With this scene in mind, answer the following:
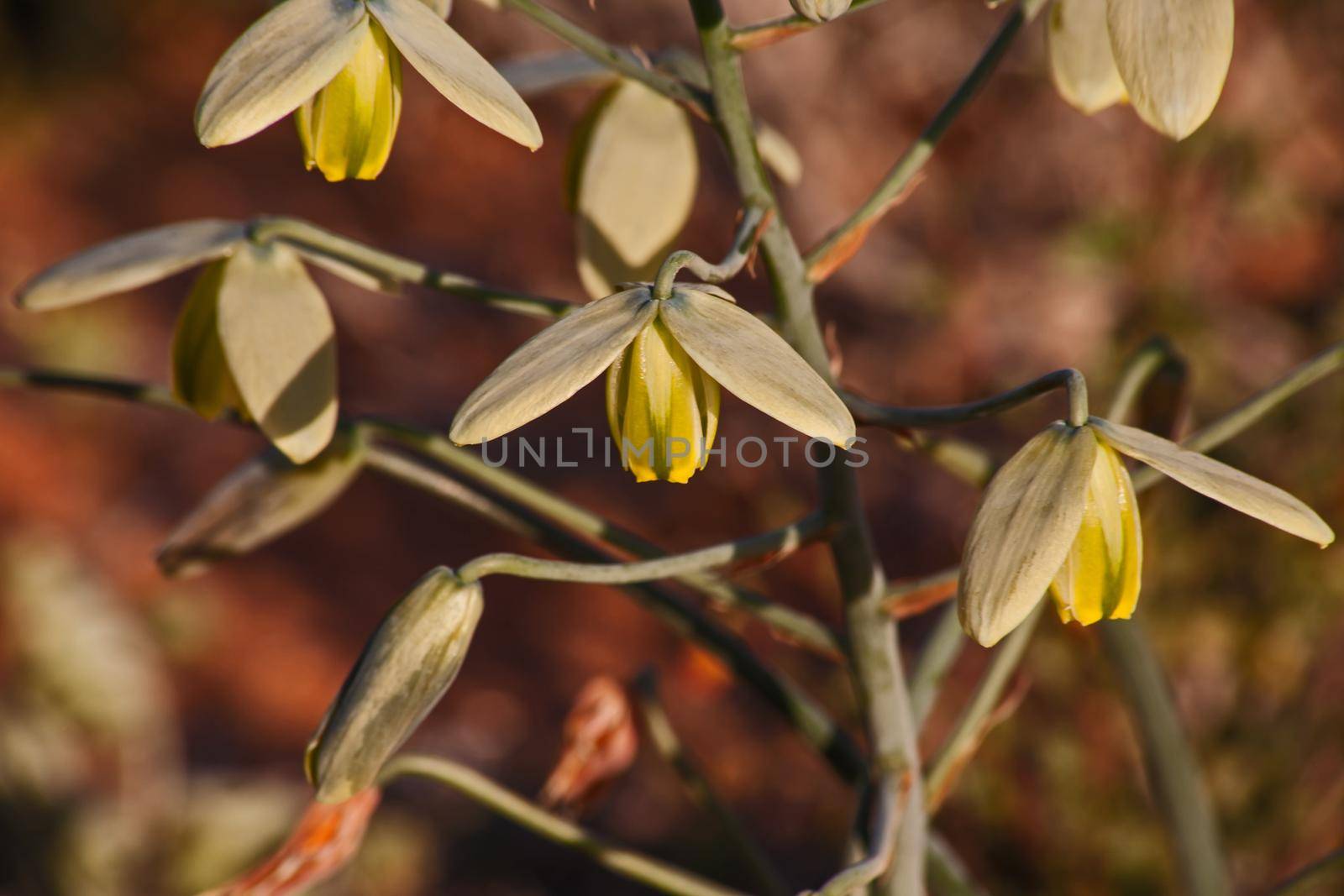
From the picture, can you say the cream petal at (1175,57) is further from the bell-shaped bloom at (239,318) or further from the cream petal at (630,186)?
the bell-shaped bloom at (239,318)

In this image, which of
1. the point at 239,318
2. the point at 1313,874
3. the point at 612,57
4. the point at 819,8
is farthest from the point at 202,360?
the point at 1313,874

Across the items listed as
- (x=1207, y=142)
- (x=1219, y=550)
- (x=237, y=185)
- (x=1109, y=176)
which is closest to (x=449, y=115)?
(x=237, y=185)

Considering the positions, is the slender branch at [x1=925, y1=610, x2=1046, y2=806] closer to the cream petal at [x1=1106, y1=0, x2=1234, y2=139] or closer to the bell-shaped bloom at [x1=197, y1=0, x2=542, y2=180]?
the cream petal at [x1=1106, y1=0, x2=1234, y2=139]

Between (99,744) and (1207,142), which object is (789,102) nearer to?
(1207,142)

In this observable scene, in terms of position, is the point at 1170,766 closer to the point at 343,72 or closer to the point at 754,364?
the point at 754,364

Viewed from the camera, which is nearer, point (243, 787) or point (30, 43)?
point (243, 787)

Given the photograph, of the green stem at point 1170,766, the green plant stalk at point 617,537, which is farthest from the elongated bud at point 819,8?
the green stem at point 1170,766

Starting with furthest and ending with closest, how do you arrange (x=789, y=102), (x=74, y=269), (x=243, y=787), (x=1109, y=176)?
(x=789, y=102)
(x=1109, y=176)
(x=243, y=787)
(x=74, y=269)
